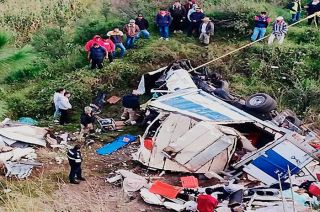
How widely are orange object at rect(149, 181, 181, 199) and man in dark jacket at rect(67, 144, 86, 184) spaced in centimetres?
147

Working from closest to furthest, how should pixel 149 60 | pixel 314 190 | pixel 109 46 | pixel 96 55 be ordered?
pixel 314 190
pixel 96 55
pixel 109 46
pixel 149 60

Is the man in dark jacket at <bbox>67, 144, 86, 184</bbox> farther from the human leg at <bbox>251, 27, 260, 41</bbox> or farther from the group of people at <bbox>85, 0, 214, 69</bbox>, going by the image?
the human leg at <bbox>251, 27, 260, 41</bbox>

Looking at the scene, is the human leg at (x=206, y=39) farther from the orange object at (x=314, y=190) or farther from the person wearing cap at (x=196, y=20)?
the orange object at (x=314, y=190)

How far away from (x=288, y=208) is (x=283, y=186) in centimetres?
108

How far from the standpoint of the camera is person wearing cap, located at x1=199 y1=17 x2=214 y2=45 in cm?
1788

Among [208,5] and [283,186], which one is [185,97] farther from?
[208,5]

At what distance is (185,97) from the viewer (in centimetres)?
1338

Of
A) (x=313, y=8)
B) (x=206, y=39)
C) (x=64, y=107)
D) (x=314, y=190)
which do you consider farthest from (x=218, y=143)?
(x=313, y=8)

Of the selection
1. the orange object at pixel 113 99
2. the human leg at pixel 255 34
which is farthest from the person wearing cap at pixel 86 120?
the human leg at pixel 255 34

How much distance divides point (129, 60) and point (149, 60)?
1.87 ft

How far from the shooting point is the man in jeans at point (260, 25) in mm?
17609

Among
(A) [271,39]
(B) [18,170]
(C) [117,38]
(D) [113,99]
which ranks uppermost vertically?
(C) [117,38]

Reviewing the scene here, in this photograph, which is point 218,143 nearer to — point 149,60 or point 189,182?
point 189,182

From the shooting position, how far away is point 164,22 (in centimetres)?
1800
